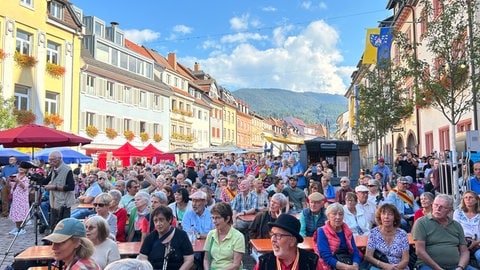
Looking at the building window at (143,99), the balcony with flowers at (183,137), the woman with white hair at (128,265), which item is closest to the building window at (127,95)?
the building window at (143,99)

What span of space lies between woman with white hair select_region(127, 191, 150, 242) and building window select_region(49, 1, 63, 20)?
24620 mm

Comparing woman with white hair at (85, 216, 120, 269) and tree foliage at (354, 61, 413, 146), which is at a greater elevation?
tree foliage at (354, 61, 413, 146)

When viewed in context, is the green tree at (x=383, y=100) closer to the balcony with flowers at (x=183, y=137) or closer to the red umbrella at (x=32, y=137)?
the red umbrella at (x=32, y=137)

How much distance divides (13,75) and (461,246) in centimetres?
2522

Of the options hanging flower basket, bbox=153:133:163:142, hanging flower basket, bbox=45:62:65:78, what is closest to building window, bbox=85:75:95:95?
hanging flower basket, bbox=45:62:65:78

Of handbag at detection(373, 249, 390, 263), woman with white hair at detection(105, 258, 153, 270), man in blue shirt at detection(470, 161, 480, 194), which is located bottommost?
handbag at detection(373, 249, 390, 263)

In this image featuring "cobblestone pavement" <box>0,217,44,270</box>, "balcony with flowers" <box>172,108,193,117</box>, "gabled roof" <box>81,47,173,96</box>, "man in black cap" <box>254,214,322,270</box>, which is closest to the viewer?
"man in black cap" <box>254,214,322,270</box>

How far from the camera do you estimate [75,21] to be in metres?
29.0

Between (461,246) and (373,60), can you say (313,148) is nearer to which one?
(373,60)

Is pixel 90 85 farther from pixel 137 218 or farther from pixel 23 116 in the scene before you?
pixel 137 218

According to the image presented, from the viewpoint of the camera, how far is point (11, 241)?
9977mm

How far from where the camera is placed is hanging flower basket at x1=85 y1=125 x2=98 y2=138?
31.1 m

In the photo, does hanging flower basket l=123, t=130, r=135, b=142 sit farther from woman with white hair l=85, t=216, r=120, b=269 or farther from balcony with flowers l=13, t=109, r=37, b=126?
woman with white hair l=85, t=216, r=120, b=269

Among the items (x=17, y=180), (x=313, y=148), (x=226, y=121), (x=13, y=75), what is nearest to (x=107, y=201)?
(x=17, y=180)
